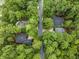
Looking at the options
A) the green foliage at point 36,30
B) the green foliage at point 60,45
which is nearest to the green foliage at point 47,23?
the green foliage at point 36,30

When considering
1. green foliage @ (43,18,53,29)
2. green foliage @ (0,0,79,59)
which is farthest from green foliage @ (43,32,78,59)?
green foliage @ (43,18,53,29)

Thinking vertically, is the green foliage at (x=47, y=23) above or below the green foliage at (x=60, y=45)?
above

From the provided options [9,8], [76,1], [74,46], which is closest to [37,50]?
[74,46]

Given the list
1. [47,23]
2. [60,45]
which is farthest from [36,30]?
[60,45]

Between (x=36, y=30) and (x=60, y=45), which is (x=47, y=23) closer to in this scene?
(x=36, y=30)

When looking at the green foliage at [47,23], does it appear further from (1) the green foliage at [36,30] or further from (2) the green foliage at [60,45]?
(2) the green foliage at [60,45]

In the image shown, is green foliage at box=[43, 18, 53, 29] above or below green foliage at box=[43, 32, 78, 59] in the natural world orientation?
above

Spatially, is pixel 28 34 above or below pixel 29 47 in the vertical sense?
above

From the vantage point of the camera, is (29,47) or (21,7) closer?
(29,47)

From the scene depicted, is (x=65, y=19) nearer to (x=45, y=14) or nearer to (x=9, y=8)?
(x=45, y=14)

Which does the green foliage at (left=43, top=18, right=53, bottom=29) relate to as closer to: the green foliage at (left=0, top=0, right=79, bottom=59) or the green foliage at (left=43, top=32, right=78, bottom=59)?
the green foliage at (left=0, top=0, right=79, bottom=59)

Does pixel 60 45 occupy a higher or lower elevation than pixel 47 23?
lower
